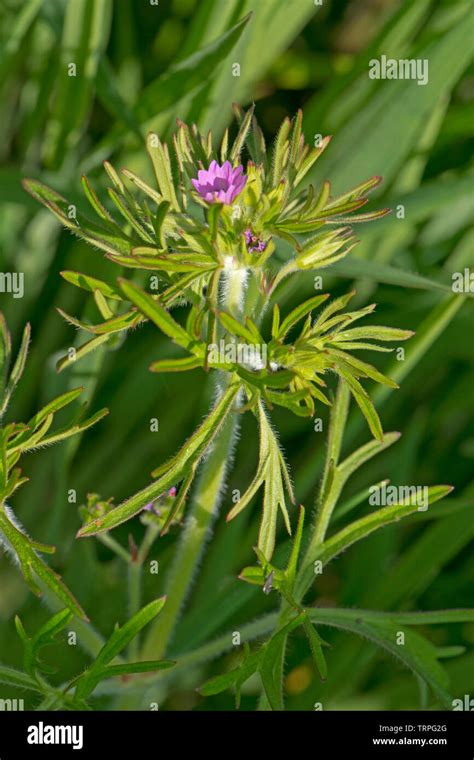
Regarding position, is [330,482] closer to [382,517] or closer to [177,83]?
[382,517]

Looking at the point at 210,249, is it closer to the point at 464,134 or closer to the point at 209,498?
the point at 209,498

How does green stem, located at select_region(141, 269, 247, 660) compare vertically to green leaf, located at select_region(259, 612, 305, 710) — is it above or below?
above

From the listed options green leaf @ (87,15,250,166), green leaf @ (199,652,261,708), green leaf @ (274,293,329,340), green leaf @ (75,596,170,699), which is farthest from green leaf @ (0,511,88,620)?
green leaf @ (87,15,250,166)

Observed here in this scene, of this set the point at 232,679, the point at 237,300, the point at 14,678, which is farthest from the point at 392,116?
the point at 14,678

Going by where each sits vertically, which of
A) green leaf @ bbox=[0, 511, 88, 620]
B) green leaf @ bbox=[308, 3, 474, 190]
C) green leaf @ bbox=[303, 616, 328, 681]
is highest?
green leaf @ bbox=[308, 3, 474, 190]

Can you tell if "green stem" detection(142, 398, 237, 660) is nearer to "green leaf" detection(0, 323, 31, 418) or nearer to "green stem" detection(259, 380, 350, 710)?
"green stem" detection(259, 380, 350, 710)

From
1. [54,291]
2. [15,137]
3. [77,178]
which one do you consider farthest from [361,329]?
[15,137]
